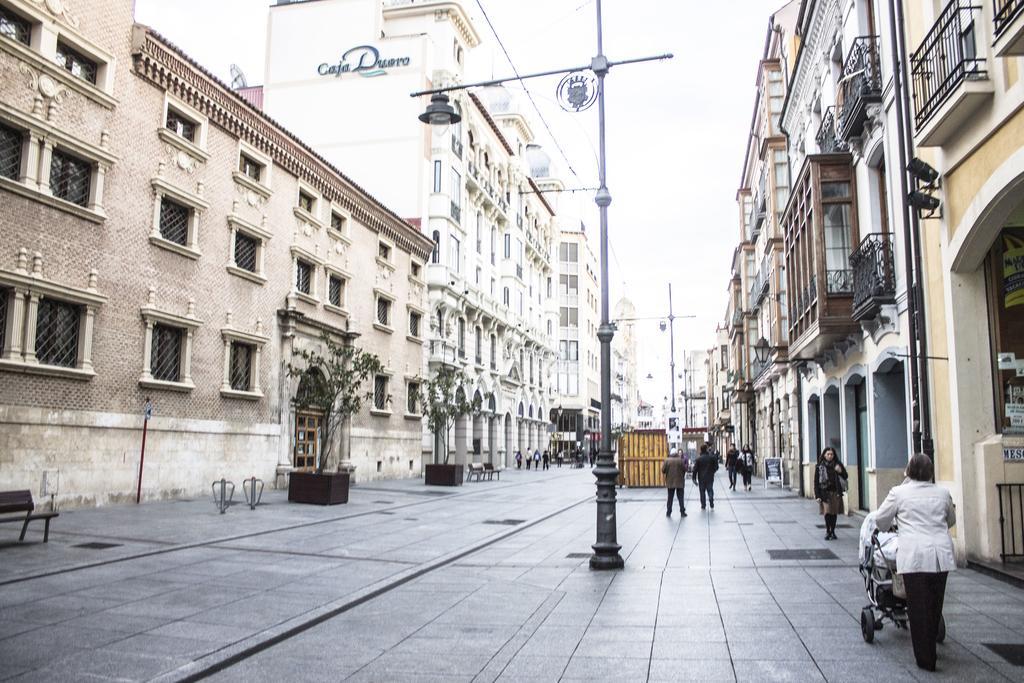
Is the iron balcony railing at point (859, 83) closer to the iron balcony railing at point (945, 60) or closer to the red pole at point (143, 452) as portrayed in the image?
the iron balcony railing at point (945, 60)

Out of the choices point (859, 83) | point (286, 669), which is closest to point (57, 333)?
point (286, 669)

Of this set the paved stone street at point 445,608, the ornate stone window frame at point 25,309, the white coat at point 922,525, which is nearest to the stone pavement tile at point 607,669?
the paved stone street at point 445,608

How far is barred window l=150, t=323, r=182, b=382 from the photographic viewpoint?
20219mm

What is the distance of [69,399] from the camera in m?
17.2

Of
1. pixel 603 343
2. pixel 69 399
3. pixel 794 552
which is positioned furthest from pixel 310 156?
pixel 794 552

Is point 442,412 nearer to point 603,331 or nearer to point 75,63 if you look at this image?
point 75,63

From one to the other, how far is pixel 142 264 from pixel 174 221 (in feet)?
6.80

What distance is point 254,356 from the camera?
2425cm

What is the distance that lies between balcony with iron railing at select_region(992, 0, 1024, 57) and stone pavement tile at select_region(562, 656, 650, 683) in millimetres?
6853

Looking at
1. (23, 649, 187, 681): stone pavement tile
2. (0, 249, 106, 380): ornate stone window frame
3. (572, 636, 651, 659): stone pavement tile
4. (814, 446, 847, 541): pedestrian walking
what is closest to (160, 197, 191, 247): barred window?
(0, 249, 106, 380): ornate stone window frame

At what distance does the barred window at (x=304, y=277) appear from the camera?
2733 centimetres

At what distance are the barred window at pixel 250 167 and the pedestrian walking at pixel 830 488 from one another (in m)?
18.0

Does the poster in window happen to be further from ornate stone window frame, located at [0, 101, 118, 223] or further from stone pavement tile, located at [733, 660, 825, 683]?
ornate stone window frame, located at [0, 101, 118, 223]

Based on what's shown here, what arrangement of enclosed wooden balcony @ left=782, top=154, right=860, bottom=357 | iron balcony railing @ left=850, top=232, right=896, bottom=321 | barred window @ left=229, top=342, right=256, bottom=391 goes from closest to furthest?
iron balcony railing @ left=850, top=232, right=896, bottom=321
enclosed wooden balcony @ left=782, top=154, right=860, bottom=357
barred window @ left=229, top=342, right=256, bottom=391
